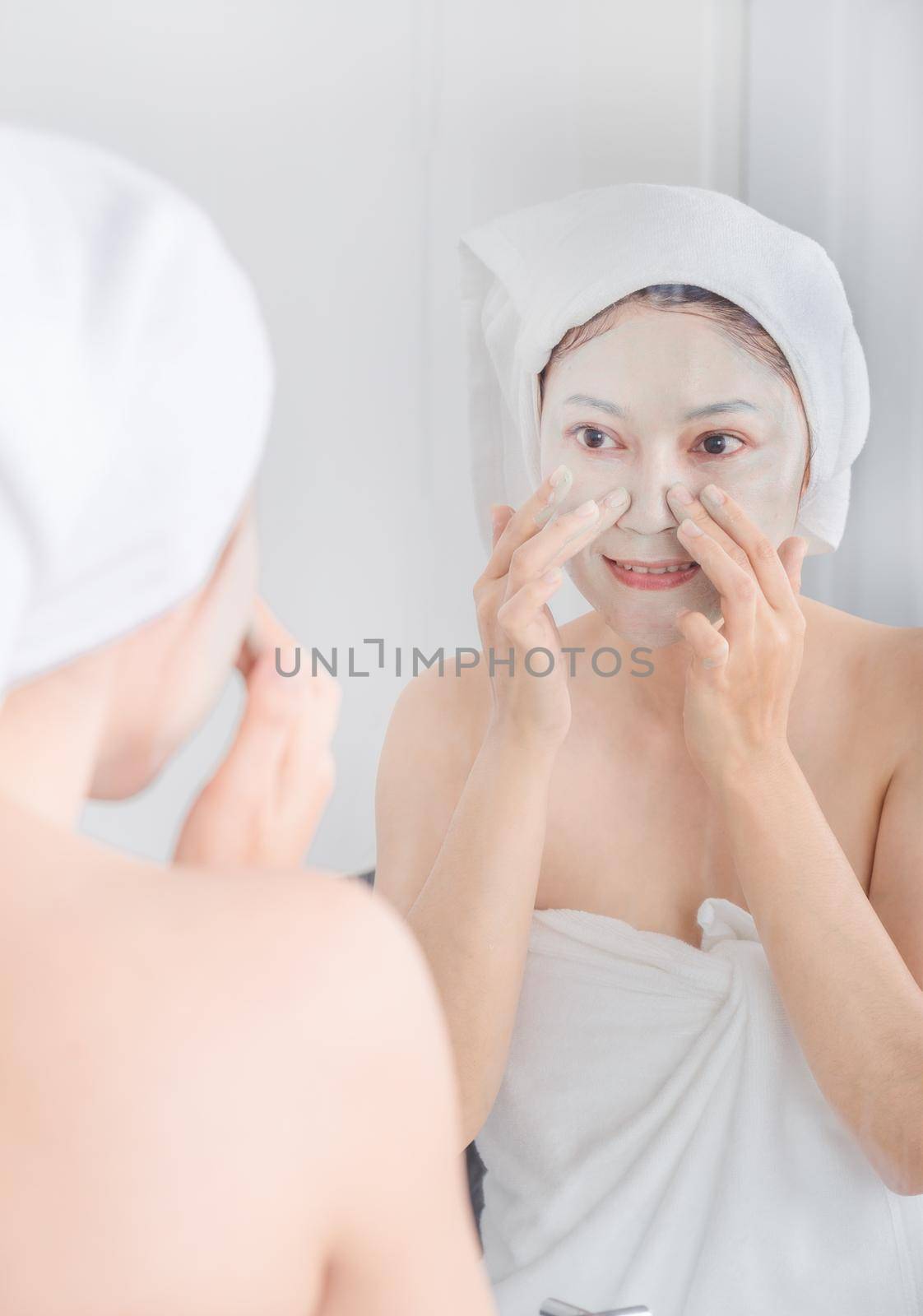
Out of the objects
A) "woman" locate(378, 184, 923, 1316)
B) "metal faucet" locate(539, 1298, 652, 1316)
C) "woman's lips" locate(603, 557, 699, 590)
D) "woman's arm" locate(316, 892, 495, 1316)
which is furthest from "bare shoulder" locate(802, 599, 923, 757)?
"woman's arm" locate(316, 892, 495, 1316)

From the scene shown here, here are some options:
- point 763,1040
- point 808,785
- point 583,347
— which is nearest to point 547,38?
point 583,347

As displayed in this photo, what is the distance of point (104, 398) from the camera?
0.33m

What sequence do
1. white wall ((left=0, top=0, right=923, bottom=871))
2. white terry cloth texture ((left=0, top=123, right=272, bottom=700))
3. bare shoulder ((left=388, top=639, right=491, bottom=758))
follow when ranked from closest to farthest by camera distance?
1. white terry cloth texture ((left=0, top=123, right=272, bottom=700))
2. white wall ((left=0, top=0, right=923, bottom=871))
3. bare shoulder ((left=388, top=639, right=491, bottom=758))

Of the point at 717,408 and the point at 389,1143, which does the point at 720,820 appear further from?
the point at 389,1143

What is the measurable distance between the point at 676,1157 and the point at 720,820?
185 mm

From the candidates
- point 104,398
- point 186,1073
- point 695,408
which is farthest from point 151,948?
point 695,408

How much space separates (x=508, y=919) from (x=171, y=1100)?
0.37 meters

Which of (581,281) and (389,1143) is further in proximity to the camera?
(581,281)

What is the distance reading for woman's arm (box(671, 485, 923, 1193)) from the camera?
0.64m

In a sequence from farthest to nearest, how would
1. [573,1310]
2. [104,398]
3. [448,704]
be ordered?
[448,704] < [573,1310] < [104,398]

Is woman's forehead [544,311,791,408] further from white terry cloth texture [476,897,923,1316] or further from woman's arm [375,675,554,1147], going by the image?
white terry cloth texture [476,897,923,1316]

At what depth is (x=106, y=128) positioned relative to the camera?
23.0 inches

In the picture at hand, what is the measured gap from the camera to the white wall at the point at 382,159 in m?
0.60

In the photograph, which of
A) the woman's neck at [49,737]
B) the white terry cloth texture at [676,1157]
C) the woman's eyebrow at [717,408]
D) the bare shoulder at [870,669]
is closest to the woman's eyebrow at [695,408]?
the woman's eyebrow at [717,408]
